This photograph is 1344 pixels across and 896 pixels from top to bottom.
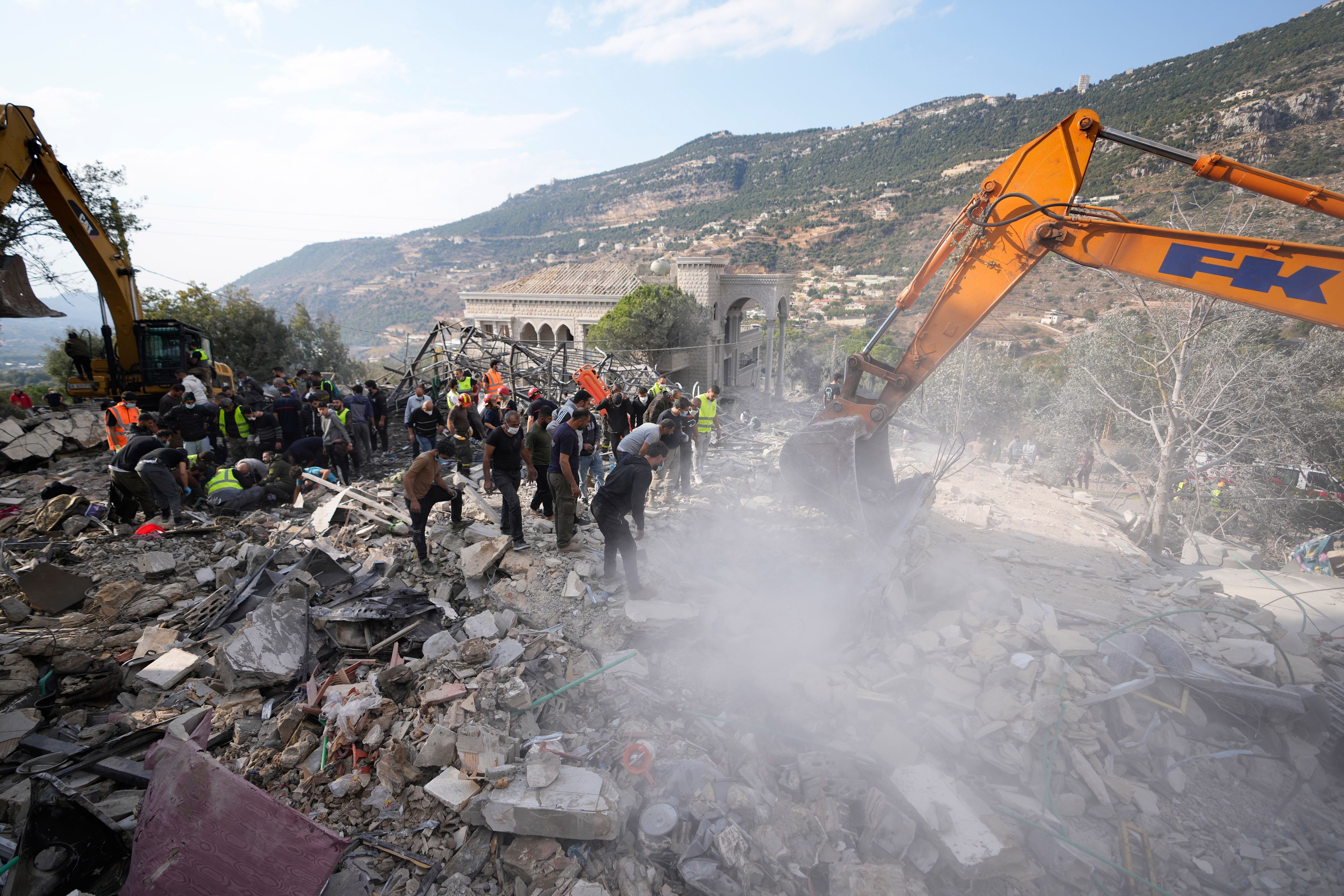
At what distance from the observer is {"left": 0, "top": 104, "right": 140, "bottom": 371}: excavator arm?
22.5 ft

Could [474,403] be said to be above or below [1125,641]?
above

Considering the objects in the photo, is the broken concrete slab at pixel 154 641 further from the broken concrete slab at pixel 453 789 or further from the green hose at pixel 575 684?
the green hose at pixel 575 684

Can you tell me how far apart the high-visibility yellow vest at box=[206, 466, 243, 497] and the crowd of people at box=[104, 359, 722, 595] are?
0.02m

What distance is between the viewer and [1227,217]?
24.4ft

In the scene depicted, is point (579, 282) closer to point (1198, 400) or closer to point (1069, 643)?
point (1198, 400)

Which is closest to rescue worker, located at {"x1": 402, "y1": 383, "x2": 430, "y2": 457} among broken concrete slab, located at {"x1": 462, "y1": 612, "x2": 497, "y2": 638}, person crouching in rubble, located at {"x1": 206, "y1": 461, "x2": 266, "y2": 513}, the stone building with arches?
person crouching in rubble, located at {"x1": 206, "y1": 461, "x2": 266, "y2": 513}

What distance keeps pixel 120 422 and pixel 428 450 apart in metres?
4.71

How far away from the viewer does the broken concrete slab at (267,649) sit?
11.8ft

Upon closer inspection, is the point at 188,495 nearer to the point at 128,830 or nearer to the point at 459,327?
the point at 128,830

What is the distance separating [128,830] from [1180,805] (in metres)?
5.63

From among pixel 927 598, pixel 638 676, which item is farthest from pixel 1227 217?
pixel 638 676

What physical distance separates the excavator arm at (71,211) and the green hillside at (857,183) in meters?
26.6

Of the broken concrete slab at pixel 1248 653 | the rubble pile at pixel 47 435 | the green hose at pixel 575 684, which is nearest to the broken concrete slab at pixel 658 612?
the green hose at pixel 575 684

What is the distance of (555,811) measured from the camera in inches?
101
